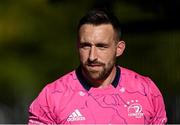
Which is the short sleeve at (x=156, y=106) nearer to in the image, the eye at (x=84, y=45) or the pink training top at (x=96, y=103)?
the pink training top at (x=96, y=103)

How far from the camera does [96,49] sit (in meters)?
2.45

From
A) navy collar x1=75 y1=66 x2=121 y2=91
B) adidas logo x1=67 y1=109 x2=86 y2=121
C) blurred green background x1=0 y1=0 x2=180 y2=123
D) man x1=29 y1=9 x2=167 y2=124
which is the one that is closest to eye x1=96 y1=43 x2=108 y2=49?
man x1=29 y1=9 x2=167 y2=124

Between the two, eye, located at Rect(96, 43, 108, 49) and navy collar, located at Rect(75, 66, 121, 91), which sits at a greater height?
eye, located at Rect(96, 43, 108, 49)

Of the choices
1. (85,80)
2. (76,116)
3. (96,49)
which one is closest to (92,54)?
(96,49)

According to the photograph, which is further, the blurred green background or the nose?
the blurred green background

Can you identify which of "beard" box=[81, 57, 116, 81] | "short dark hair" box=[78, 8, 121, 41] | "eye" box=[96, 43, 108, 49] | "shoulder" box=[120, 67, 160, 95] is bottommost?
"shoulder" box=[120, 67, 160, 95]

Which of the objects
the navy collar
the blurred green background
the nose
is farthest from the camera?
the blurred green background

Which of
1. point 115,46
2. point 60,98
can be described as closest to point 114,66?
point 115,46

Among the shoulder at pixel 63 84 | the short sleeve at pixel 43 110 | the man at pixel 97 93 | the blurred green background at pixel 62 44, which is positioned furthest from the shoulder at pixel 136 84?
the blurred green background at pixel 62 44

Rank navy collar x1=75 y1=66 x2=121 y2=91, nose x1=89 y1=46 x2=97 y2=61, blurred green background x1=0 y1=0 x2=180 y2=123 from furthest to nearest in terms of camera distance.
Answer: blurred green background x1=0 y1=0 x2=180 y2=123 < navy collar x1=75 y1=66 x2=121 y2=91 < nose x1=89 y1=46 x2=97 y2=61

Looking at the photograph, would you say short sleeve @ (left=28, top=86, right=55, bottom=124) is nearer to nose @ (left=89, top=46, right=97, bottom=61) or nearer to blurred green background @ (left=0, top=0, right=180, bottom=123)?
nose @ (left=89, top=46, right=97, bottom=61)

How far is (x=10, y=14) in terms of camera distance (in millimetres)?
3775

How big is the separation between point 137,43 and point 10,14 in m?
0.85

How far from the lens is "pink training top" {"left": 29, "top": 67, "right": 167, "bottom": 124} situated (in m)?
2.45
